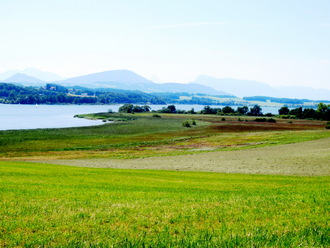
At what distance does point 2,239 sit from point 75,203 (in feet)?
16.4

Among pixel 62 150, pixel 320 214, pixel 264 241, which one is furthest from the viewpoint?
pixel 62 150

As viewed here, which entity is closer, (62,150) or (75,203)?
(75,203)

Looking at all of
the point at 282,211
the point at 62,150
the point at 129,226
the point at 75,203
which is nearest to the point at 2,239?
the point at 129,226

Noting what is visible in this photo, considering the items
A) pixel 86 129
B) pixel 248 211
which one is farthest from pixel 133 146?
pixel 248 211

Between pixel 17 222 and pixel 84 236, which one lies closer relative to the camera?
pixel 84 236

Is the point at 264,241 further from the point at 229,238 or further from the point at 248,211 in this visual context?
the point at 248,211

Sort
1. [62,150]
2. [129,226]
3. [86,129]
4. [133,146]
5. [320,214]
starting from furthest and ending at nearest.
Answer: [86,129] → [133,146] → [62,150] → [320,214] → [129,226]

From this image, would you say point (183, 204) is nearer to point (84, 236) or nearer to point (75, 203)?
point (75, 203)

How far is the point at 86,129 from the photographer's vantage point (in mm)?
108188

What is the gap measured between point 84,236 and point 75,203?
4.74m

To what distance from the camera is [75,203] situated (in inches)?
541

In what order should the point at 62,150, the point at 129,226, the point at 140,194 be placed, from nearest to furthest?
the point at 129,226 → the point at 140,194 → the point at 62,150

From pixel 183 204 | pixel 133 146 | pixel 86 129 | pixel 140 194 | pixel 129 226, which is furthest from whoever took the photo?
pixel 86 129

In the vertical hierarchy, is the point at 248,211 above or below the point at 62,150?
above
